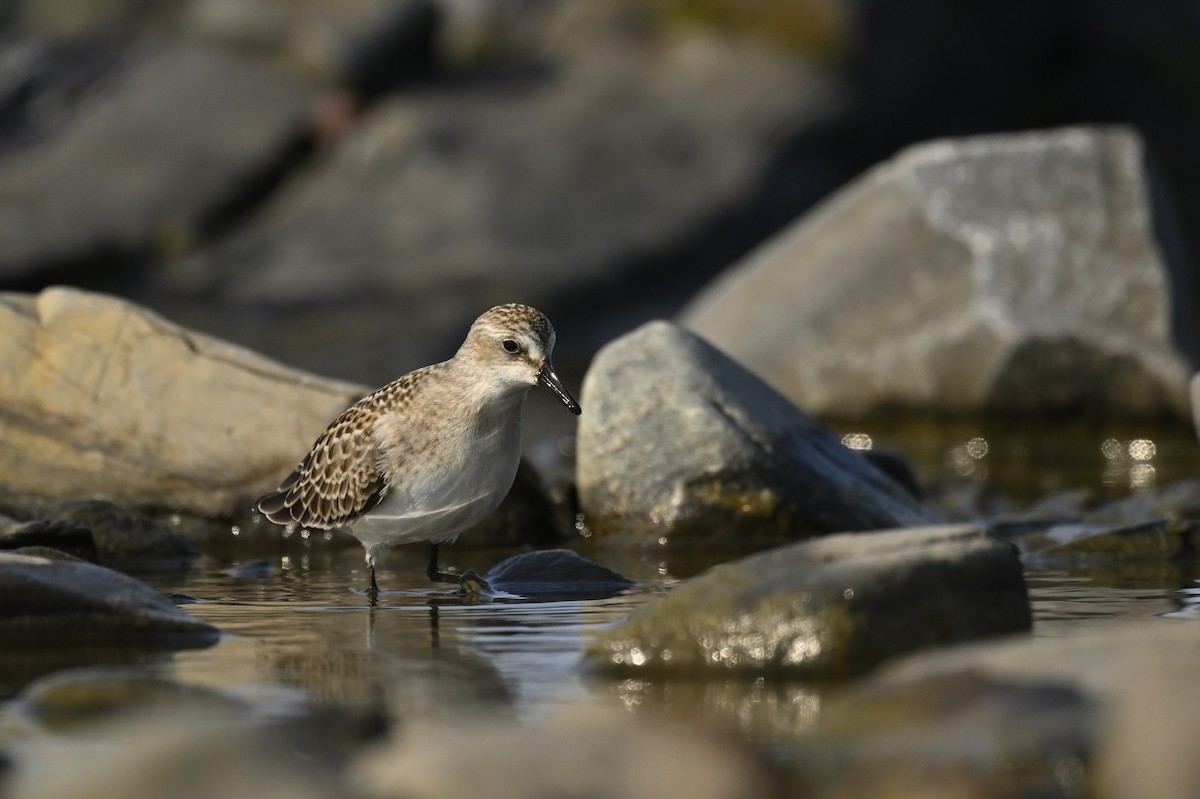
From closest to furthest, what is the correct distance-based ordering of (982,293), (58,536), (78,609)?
1. (78,609)
2. (58,536)
3. (982,293)

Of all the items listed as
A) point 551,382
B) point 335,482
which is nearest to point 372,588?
point 335,482

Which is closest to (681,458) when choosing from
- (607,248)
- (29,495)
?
(29,495)

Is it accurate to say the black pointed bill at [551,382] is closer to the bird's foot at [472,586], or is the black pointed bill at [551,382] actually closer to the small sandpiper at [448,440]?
the small sandpiper at [448,440]

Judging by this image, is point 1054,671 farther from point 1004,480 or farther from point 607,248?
point 607,248

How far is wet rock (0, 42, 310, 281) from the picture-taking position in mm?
21688

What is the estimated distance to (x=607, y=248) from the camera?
2031cm

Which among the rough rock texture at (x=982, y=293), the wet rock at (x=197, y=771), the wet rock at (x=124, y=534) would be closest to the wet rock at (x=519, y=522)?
the wet rock at (x=124, y=534)

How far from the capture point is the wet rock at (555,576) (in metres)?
7.64

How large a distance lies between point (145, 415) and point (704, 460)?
2861 millimetres

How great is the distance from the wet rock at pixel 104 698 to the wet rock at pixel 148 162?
1659cm

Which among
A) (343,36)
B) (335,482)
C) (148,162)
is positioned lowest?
(335,482)

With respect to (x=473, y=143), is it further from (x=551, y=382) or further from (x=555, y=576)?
(x=551, y=382)

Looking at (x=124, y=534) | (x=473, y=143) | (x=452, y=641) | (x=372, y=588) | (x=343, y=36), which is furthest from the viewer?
(x=343, y=36)

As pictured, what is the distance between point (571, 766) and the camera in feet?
13.5
